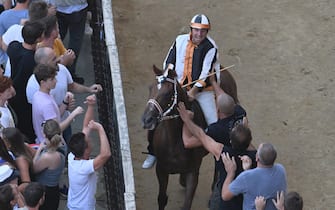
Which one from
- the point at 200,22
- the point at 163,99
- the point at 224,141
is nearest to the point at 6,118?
the point at 163,99

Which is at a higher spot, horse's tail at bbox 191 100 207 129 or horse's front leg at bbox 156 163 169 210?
horse's tail at bbox 191 100 207 129

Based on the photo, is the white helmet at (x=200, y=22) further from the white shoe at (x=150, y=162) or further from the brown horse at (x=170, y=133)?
the white shoe at (x=150, y=162)

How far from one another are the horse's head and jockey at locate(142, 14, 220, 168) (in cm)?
68

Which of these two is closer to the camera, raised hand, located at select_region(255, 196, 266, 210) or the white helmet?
raised hand, located at select_region(255, 196, 266, 210)

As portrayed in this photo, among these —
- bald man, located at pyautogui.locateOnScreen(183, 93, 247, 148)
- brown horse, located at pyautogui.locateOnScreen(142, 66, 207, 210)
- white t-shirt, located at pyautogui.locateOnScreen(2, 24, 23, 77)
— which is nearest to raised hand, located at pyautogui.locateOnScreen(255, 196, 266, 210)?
bald man, located at pyautogui.locateOnScreen(183, 93, 247, 148)

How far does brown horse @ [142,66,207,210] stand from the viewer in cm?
1059

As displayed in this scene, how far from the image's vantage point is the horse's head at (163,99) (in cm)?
1049

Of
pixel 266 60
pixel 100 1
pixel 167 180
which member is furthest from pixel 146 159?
pixel 266 60

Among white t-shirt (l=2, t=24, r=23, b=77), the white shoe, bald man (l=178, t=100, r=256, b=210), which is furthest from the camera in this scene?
the white shoe

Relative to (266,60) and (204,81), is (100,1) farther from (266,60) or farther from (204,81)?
(266,60)

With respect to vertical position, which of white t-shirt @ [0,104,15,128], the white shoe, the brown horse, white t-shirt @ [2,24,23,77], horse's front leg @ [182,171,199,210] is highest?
white t-shirt @ [2,24,23,77]

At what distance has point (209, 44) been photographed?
37.8 ft

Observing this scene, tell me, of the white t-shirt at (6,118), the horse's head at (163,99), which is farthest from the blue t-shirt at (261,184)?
the white t-shirt at (6,118)

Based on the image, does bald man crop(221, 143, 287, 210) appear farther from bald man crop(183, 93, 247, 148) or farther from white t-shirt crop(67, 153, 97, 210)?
white t-shirt crop(67, 153, 97, 210)
